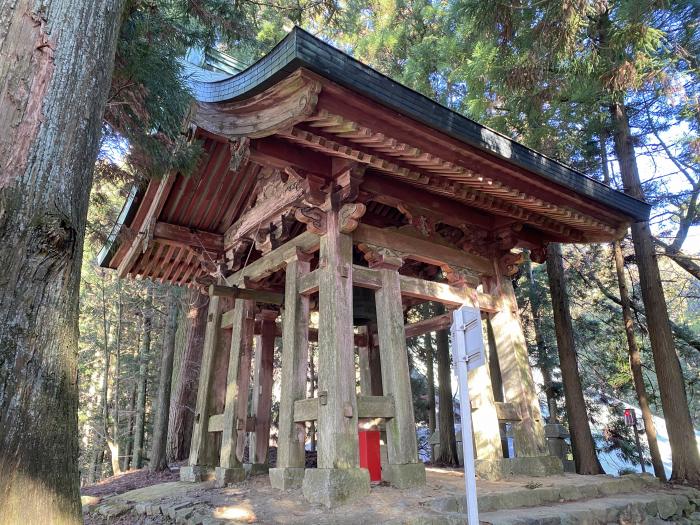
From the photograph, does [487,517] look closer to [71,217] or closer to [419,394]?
[71,217]

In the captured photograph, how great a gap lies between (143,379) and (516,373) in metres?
11.1

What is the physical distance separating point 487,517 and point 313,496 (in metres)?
1.44

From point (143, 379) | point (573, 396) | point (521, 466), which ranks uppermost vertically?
point (143, 379)

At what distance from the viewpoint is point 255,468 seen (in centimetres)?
572

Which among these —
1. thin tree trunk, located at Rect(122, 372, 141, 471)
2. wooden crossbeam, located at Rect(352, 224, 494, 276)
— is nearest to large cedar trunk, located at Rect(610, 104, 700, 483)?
wooden crossbeam, located at Rect(352, 224, 494, 276)

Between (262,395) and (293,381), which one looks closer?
(293,381)

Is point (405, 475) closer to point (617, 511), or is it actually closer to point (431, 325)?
point (617, 511)

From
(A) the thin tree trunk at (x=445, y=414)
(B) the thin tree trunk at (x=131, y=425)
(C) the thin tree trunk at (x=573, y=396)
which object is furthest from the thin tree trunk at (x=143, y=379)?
(C) the thin tree trunk at (x=573, y=396)

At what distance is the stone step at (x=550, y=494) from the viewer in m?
3.80

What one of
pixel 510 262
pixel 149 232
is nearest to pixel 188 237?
pixel 149 232

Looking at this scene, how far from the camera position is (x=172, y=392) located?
9258mm

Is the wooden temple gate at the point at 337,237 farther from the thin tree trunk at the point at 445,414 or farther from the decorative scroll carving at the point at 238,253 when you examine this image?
the thin tree trunk at the point at 445,414

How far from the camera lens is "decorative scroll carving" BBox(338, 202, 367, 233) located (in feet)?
15.7

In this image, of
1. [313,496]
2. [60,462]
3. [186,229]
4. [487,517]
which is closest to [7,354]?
[60,462]
